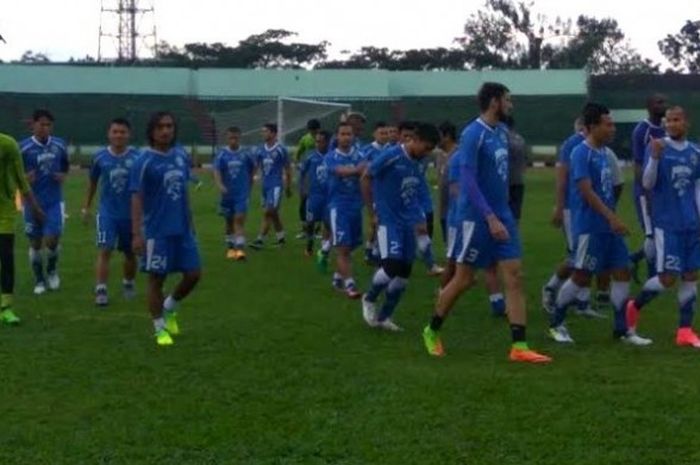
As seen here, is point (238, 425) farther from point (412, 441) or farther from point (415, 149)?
point (415, 149)

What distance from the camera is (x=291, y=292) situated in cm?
1570

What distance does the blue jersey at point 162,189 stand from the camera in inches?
454

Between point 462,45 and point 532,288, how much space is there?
89078 millimetres

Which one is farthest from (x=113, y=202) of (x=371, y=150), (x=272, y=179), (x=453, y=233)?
(x=272, y=179)

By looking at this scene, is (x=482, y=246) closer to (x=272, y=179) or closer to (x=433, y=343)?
(x=433, y=343)

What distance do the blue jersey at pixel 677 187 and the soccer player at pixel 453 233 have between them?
1.36 meters

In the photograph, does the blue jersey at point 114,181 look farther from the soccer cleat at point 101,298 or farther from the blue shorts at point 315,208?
the blue shorts at point 315,208

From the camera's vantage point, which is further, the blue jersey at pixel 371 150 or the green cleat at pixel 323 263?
the green cleat at pixel 323 263

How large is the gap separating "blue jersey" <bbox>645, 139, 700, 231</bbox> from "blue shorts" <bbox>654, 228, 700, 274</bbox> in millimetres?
53

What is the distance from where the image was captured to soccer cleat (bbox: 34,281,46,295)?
15591 mm

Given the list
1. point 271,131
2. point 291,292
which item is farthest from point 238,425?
point 271,131

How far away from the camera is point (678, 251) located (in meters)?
11.3

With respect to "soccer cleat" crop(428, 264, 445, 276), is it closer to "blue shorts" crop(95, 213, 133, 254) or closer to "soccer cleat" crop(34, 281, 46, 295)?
"blue shorts" crop(95, 213, 133, 254)

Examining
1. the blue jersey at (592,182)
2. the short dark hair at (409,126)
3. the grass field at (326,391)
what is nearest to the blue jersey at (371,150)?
the grass field at (326,391)
